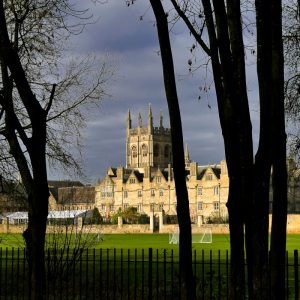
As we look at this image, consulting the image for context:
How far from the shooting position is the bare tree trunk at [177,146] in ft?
23.9

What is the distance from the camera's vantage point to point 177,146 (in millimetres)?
7500

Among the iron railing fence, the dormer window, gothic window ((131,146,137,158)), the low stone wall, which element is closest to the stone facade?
the dormer window

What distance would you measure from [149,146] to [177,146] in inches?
5103

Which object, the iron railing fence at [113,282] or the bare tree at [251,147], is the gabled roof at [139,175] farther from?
the bare tree at [251,147]

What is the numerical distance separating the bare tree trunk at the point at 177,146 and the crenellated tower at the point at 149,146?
423ft

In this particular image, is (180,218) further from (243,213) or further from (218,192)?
(218,192)

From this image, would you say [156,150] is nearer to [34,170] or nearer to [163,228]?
[163,228]

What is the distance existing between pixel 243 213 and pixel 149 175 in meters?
92.8

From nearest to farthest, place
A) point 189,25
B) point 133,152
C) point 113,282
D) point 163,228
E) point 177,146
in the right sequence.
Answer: point 177,146 < point 189,25 < point 113,282 < point 163,228 < point 133,152

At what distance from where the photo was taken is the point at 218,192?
90.1 m

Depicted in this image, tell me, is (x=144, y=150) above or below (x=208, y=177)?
above

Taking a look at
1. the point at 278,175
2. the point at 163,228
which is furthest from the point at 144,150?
the point at 278,175

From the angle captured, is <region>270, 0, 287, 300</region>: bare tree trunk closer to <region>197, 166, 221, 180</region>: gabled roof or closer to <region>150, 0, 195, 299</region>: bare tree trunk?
<region>150, 0, 195, 299</region>: bare tree trunk

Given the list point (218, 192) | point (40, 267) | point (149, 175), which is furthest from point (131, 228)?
point (40, 267)
